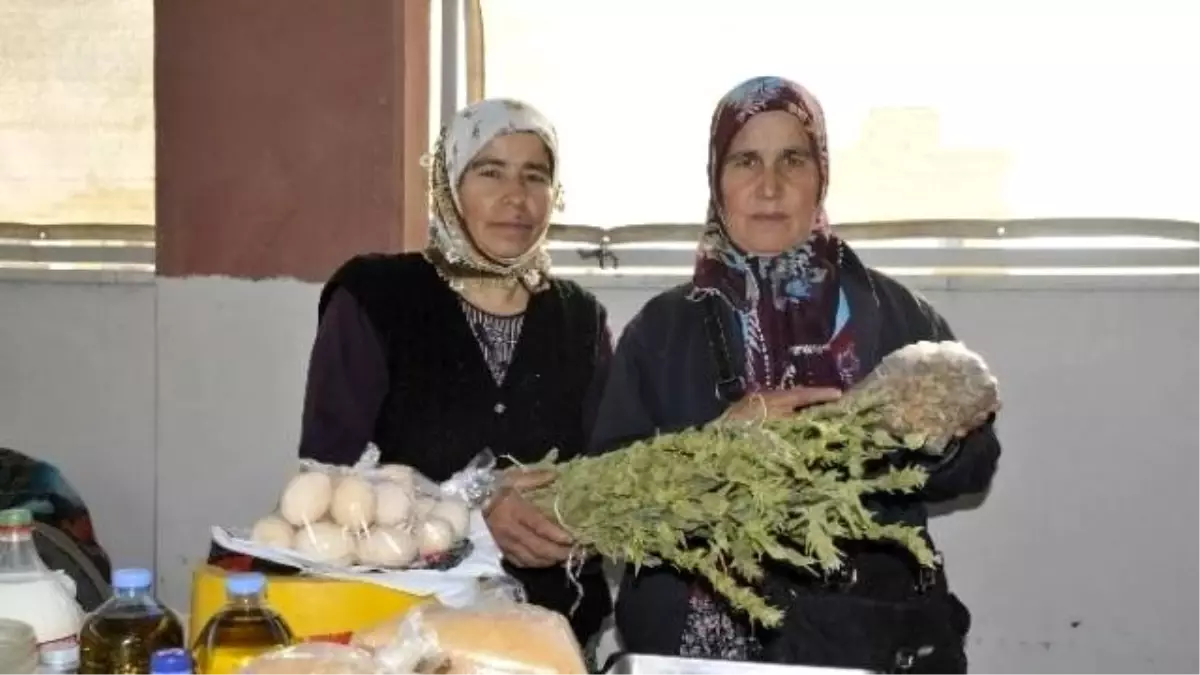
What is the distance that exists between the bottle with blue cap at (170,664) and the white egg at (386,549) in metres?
0.31

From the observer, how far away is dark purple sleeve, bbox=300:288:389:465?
1983 millimetres

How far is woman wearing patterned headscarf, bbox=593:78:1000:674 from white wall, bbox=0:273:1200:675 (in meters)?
0.79

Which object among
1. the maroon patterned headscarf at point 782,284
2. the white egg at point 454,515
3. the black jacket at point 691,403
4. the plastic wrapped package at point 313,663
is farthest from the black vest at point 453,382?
the plastic wrapped package at point 313,663

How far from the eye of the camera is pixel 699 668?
1.29 metres

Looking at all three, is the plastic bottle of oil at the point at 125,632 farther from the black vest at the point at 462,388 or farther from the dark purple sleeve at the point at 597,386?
the dark purple sleeve at the point at 597,386

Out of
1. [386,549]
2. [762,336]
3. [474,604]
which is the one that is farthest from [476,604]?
[762,336]

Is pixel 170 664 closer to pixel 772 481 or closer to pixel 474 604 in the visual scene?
pixel 474 604

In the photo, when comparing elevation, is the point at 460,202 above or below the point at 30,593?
above

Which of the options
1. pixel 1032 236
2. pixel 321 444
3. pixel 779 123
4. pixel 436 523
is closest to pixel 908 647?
pixel 436 523

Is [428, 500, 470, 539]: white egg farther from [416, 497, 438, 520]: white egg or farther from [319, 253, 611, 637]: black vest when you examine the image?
[319, 253, 611, 637]: black vest

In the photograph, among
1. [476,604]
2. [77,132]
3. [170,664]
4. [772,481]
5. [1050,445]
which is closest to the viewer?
[170,664]

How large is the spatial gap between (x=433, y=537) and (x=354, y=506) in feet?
0.32

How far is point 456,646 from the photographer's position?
119 centimetres

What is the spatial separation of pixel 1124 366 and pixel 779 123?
1.09 m
